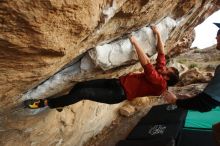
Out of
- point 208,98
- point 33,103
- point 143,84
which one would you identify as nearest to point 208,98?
point 208,98

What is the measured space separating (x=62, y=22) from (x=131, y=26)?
1962mm

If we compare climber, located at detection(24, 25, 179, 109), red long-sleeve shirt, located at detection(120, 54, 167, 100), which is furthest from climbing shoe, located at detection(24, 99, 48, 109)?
red long-sleeve shirt, located at detection(120, 54, 167, 100)

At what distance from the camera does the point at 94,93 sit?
15.1 ft

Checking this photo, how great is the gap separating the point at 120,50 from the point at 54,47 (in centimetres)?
174

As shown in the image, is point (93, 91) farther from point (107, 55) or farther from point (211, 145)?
point (211, 145)

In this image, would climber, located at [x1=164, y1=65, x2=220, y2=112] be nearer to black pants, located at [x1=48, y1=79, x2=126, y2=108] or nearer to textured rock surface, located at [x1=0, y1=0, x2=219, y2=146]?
black pants, located at [x1=48, y1=79, x2=126, y2=108]

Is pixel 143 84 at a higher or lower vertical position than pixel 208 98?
higher

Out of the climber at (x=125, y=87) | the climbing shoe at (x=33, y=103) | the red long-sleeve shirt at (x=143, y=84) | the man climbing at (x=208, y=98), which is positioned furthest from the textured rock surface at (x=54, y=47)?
the man climbing at (x=208, y=98)

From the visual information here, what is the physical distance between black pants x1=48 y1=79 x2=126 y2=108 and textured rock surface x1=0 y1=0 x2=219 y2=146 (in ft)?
0.80

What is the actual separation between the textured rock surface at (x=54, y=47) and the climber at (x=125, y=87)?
24 cm

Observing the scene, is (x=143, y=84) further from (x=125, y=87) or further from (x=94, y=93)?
(x=94, y=93)

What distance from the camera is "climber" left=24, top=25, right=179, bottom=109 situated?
4441 millimetres

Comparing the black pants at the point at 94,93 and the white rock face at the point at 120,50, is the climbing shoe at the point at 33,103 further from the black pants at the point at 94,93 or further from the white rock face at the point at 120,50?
the white rock face at the point at 120,50

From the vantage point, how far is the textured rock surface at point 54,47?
9.45 feet
